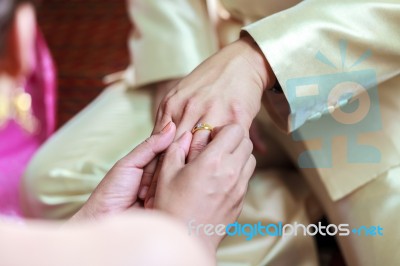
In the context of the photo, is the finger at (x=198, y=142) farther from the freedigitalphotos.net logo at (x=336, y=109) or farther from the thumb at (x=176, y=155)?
the freedigitalphotos.net logo at (x=336, y=109)

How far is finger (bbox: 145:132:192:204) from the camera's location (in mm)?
589

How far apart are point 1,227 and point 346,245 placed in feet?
1.94

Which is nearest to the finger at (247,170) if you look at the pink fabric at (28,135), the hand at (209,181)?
the hand at (209,181)

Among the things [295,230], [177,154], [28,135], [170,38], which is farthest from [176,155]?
[28,135]

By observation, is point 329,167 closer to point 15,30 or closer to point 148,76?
point 148,76

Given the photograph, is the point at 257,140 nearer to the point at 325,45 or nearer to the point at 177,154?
the point at 325,45

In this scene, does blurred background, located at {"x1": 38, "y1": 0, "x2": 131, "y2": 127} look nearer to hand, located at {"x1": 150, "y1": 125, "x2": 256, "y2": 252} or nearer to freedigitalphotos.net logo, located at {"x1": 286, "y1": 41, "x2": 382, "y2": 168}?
freedigitalphotos.net logo, located at {"x1": 286, "y1": 41, "x2": 382, "y2": 168}

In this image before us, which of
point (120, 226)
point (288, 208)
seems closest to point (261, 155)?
point (288, 208)

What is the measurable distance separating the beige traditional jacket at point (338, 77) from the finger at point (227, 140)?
136mm

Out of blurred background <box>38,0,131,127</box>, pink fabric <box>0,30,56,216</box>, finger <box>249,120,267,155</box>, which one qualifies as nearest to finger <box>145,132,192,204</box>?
finger <box>249,120,267,155</box>

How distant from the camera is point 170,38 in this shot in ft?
3.35

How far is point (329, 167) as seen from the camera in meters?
0.82

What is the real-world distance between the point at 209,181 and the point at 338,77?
27cm

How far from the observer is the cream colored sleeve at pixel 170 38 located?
100cm
